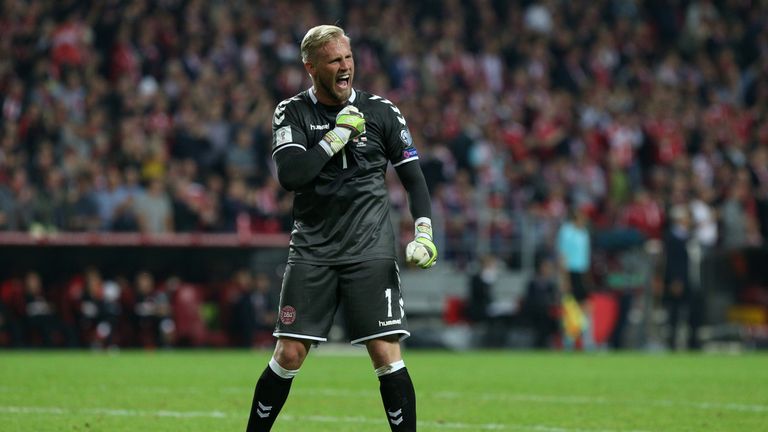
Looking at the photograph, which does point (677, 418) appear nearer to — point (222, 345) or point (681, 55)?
point (222, 345)

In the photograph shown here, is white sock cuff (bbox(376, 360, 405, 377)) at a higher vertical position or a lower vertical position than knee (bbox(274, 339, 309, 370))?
lower

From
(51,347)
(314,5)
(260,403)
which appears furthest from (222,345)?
(260,403)

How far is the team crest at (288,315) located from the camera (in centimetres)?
646

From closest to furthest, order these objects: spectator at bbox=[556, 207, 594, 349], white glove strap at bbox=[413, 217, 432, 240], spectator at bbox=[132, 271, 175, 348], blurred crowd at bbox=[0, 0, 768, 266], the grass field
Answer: white glove strap at bbox=[413, 217, 432, 240] → the grass field → spectator at bbox=[132, 271, 175, 348] → spectator at bbox=[556, 207, 594, 349] → blurred crowd at bbox=[0, 0, 768, 266]

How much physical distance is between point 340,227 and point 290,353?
0.67 meters

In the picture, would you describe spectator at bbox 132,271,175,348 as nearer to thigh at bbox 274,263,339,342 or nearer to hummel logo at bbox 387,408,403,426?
thigh at bbox 274,263,339,342

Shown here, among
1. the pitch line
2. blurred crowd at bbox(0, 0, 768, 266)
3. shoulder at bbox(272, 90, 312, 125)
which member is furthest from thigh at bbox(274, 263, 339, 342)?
blurred crowd at bbox(0, 0, 768, 266)

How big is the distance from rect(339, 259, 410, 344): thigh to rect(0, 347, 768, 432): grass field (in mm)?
1971

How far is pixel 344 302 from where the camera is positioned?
21.6 feet

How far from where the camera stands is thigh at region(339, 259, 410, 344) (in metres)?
6.45

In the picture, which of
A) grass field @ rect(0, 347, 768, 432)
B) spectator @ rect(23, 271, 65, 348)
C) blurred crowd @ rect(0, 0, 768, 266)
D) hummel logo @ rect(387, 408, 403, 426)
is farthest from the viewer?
blurred crowd @ rect(0, 0, 768, 266)

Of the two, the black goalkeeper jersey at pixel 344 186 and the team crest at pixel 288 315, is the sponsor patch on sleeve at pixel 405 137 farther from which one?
the team crest at pixel 288 315

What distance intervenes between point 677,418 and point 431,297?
1147 centimetres

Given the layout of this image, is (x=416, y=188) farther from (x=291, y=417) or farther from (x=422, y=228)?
(x=291, y=417)
